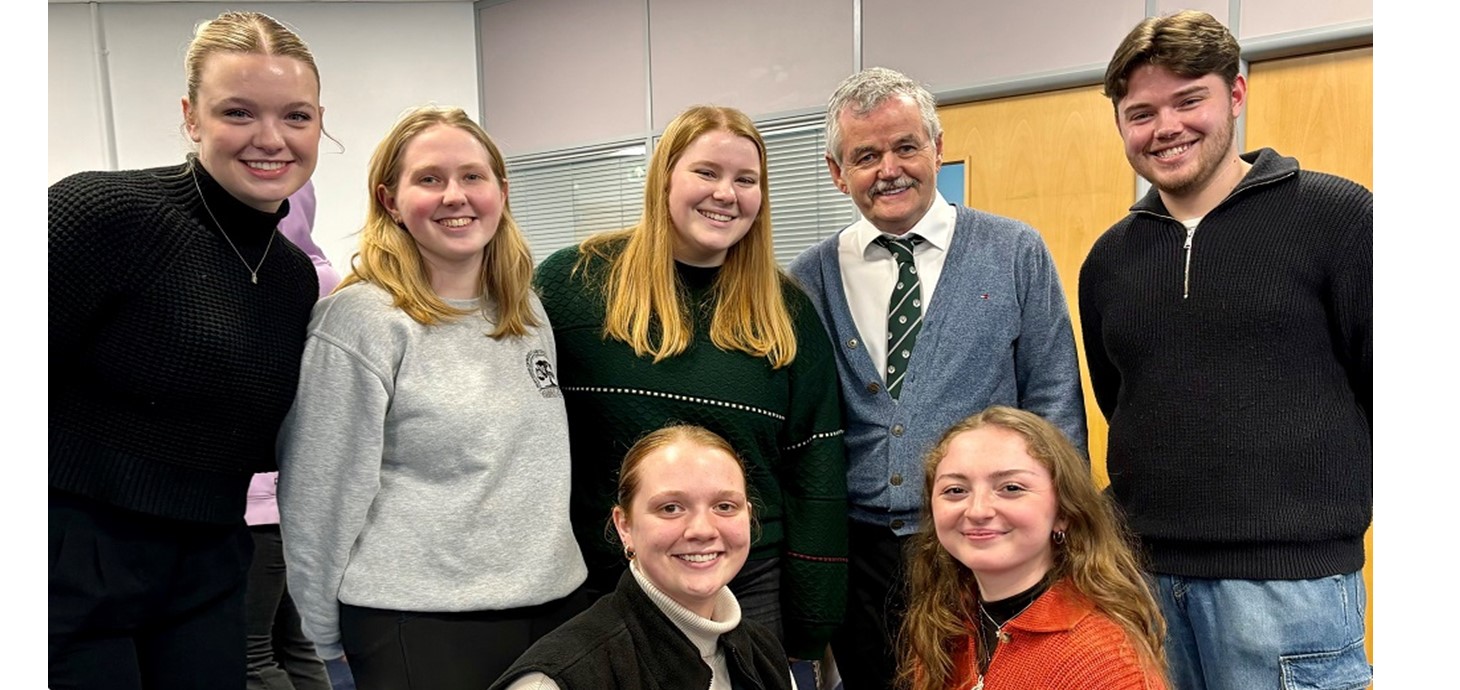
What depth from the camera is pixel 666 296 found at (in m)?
1.67

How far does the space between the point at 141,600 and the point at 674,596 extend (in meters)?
0.81

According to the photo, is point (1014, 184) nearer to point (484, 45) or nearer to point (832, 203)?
point (832, 203)

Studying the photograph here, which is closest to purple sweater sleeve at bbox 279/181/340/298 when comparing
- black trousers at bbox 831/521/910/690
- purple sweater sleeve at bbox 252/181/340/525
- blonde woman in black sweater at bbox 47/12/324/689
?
purple sweater sleeve at bbox 252/181/340/525

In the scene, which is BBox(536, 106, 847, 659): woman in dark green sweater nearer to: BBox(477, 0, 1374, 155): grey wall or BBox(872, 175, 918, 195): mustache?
BBox(872, 175, 918, 195): mustache

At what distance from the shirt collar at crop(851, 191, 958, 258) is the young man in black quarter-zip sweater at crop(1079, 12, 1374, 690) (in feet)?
1.23

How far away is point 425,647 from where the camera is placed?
4.60 feet

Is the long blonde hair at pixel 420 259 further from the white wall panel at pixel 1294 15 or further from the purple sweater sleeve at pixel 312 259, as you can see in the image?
the white wall panel at pixel 1294 15

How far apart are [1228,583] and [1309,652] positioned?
0.15 metres

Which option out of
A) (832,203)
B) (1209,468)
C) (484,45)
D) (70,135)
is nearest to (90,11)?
(70,135)

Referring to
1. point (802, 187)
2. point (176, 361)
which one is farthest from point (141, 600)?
point (802, 187)

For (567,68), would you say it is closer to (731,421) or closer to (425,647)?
(731,421)

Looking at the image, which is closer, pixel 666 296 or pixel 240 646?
pixel 240 646

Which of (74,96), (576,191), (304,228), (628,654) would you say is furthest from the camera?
(576,191)

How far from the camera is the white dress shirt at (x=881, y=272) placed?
1.81 metres
